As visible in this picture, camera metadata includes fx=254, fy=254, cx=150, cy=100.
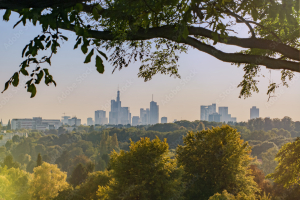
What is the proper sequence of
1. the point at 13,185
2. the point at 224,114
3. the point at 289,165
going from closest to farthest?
the point at 289,165, the point at 13,185, the point at 224,114

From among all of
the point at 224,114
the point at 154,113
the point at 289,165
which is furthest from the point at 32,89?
the point at 154,113

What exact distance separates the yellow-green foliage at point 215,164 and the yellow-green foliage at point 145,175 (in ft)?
5.86

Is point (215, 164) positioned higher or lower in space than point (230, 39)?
lower

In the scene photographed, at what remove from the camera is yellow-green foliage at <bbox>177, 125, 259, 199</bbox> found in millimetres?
14773

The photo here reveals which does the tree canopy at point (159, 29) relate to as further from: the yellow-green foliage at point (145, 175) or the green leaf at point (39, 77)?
the yellow-green foliage at point (145, 175)

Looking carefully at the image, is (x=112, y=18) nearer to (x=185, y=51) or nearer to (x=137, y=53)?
(x=137, y=53)

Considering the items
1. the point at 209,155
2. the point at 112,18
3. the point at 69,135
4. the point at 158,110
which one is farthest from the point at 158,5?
the point at 158,110

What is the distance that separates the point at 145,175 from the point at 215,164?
454 cm

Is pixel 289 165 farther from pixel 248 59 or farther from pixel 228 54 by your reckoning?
pixel 228 54

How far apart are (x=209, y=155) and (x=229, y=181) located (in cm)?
184

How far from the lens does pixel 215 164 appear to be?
50.0 feet

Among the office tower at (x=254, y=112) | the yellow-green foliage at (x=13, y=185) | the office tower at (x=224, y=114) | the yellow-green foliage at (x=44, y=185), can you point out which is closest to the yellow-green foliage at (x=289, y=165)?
the yellow-green foliage at (x=44, y=185)

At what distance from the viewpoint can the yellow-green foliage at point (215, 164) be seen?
14773 mm

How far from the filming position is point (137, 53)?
4801mm
